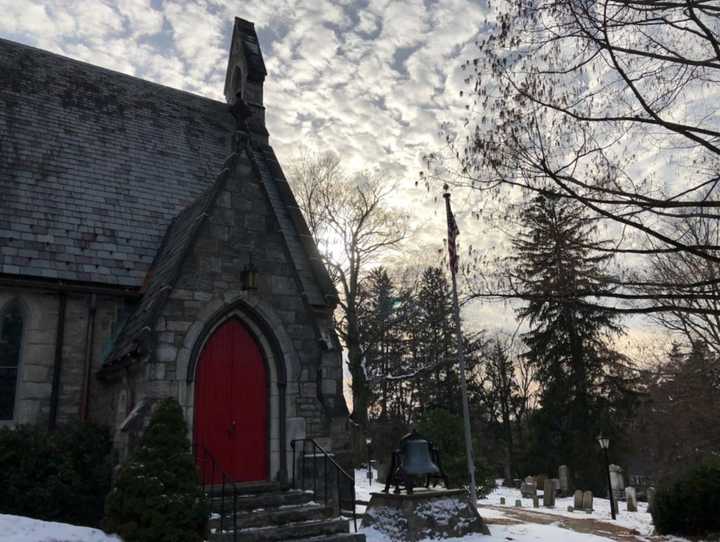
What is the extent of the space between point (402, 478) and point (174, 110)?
11.4m

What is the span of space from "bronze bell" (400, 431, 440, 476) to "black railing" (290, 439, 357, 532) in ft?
3.73

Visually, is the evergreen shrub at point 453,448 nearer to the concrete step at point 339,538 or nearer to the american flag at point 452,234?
the american flag at point 452,234

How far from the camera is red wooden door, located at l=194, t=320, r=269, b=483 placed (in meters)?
8.91

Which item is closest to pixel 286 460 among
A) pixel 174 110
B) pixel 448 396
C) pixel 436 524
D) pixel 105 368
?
pixel 436 524

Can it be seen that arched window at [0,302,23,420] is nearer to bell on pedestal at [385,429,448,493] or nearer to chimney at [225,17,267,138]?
bell on pedestal at [385,429,448,493]

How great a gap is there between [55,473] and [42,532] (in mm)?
2055

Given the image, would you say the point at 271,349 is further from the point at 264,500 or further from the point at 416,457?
the point at 416,457

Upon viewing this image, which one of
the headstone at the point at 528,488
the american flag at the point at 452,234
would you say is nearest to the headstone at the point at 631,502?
the headstone at the point at 528,488

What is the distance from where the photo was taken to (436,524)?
9.32 meters

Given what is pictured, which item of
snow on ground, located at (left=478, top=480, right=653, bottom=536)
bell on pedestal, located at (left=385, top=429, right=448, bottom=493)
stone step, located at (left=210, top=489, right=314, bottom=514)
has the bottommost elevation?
snow on ground, located at (left=478, top=480, right=653, bottom=536)

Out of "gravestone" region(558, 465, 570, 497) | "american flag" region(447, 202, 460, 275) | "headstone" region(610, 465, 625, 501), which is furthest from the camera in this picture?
"gravestone" region(558, 465, 570, 497)

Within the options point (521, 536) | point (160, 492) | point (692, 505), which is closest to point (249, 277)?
point (160, 492)

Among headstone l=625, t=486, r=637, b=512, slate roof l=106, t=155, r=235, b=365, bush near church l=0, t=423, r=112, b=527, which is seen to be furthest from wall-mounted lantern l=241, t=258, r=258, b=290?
headstone l=625, t=486, r=637, b=512

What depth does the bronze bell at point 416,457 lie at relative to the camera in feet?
32.1
